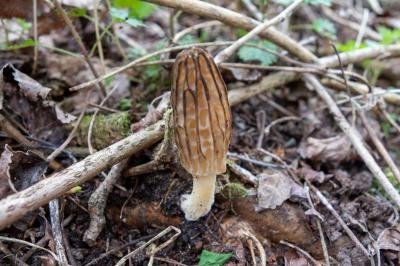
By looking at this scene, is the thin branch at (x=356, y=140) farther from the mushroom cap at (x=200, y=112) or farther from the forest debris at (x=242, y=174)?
the mushroom cap at (x=200, y=112)

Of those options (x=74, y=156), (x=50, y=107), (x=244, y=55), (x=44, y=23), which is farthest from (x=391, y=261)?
(x=44, y=23)

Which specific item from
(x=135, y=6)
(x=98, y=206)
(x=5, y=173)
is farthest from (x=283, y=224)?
(x=135, y=6)

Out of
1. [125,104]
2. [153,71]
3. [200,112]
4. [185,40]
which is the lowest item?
[125,104]

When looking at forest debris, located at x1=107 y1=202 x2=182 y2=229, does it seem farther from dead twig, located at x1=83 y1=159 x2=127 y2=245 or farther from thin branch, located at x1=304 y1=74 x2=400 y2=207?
thin branch, located at x1=304 y1=74 x2=400 y2=207

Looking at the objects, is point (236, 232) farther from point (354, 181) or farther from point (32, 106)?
point (32, 106)

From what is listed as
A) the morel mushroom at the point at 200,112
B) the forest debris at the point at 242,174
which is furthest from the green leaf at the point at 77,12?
the forest debris at the point at 242,174
